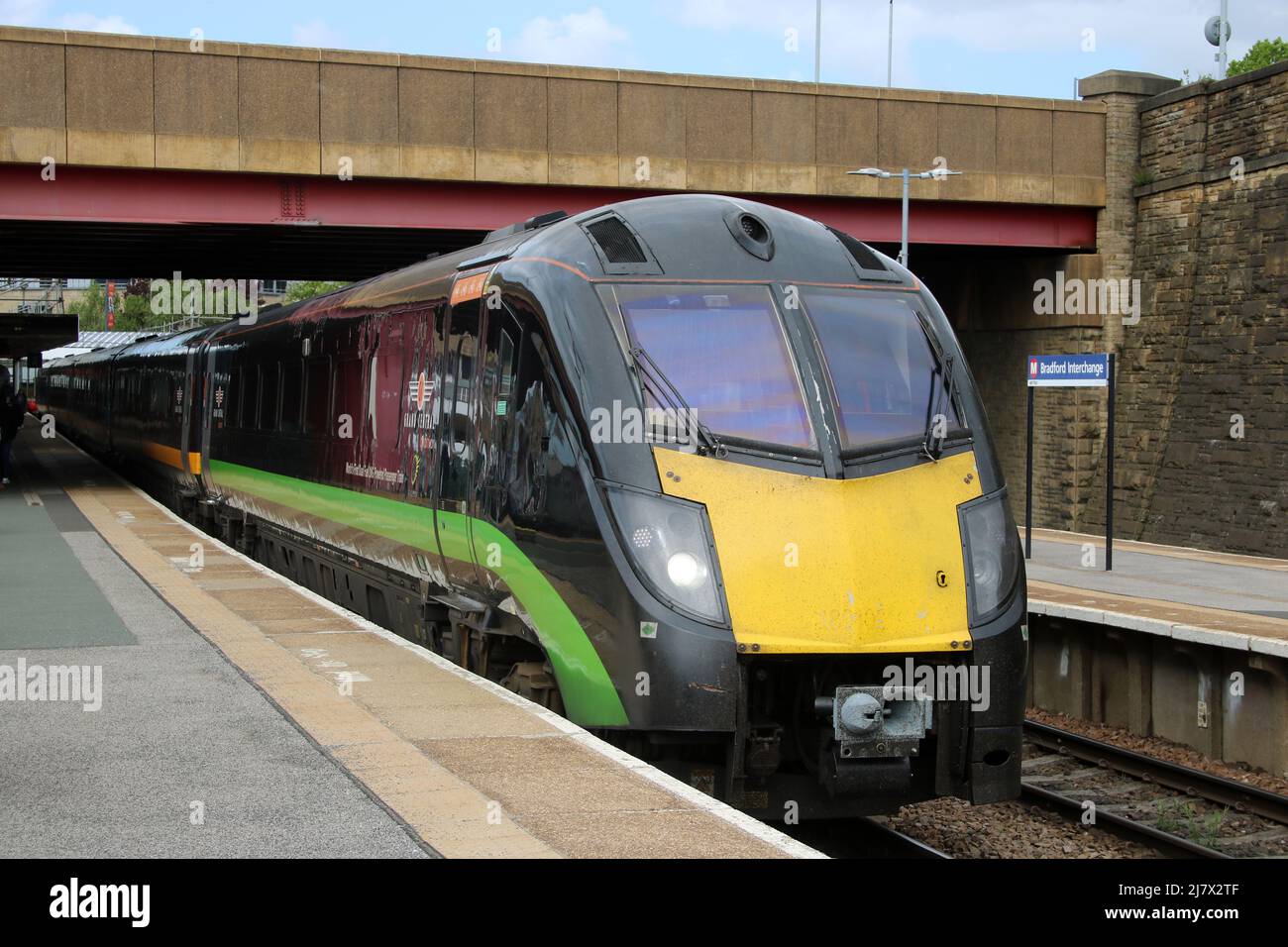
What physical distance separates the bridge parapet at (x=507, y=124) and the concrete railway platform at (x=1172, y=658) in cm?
1293

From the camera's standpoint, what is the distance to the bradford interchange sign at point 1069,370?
17641 mm

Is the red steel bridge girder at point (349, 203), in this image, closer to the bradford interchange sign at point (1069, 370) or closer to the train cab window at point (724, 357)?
the bradford interchange sign at point (1069, 370)

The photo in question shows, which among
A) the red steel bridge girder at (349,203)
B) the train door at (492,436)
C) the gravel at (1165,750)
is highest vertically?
the red steel bridge girder at (349,203)

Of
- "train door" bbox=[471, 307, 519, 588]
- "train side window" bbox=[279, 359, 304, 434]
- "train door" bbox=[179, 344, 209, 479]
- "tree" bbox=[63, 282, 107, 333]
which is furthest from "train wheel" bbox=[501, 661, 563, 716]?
"tree" bbox=[63, 282, 107, 333]

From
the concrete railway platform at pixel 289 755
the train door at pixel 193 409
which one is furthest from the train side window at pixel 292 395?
the train door at pixel 193 409

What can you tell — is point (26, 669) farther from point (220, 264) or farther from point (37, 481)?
point (220, 264)

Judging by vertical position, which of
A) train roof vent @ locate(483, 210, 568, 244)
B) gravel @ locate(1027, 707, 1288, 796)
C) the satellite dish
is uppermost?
the satellite dish

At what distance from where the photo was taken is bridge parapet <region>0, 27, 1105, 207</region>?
2438cm

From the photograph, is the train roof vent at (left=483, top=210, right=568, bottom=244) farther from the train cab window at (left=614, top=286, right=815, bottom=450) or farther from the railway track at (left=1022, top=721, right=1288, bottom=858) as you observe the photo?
the railway track at (left=1022, top=721, right=1288, bottom=858)

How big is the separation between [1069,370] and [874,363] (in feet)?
35.0

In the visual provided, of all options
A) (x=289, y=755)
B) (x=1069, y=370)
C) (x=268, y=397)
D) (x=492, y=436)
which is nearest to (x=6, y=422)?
(x=268, y=397)

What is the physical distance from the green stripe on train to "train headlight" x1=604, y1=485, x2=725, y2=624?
0.60 metres

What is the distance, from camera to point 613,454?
24.7 ft

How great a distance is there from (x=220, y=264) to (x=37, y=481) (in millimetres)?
7688
